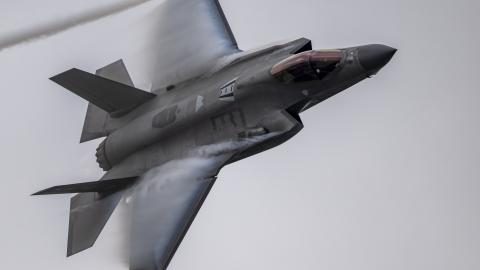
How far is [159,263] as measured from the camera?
777 inches

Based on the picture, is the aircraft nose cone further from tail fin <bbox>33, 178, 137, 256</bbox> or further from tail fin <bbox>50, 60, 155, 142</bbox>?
tail fin <bbox>33, 178, 137, 256</bbox>

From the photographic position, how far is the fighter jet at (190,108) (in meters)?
20.0

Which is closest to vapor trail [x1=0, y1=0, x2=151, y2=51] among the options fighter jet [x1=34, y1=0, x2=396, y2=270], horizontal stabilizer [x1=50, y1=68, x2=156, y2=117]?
fighter jet [x1=34, y1=0, x2=396, y2=270]

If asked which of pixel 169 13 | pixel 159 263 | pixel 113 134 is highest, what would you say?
pixel 169 13

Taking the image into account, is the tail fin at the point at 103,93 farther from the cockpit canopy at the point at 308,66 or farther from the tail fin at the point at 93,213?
the cockpit canopy at the point at 308,66

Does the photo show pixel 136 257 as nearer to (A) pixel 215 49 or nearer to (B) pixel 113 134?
(B) pixel 113 134

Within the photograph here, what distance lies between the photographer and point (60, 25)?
26.0 meters

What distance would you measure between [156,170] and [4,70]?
31.8 ft

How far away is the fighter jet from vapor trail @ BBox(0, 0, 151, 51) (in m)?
1.63

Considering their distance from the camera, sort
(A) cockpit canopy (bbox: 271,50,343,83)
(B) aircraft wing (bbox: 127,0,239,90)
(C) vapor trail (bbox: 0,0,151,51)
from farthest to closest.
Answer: (C) vapor trail (bbox: 0,0,151,51) < (B) aircraft wing (bbox: 127,0,239,90) < (A) cockpit canopy (bbox: 271,50,343,83)

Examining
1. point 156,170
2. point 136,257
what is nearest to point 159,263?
point 136,257

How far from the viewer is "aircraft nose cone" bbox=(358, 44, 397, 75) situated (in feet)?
63.8

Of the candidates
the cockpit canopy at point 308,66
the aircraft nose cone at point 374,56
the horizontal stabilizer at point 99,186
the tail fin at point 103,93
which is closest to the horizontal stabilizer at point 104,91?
the tail fin at point 103,93

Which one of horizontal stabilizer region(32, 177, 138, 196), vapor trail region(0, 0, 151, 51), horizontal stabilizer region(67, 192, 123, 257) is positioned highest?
vapor trail region(0, 0, 151, 51)
